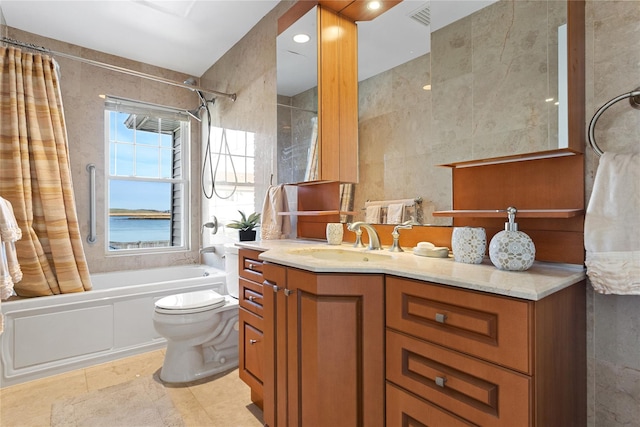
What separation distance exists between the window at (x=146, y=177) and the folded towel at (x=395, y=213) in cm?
276

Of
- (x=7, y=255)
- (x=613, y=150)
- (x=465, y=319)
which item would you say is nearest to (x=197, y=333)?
(x=7, y=255)

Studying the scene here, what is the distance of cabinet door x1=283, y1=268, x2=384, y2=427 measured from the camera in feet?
3.91

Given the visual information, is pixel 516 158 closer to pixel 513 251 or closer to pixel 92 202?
pixel 513 251

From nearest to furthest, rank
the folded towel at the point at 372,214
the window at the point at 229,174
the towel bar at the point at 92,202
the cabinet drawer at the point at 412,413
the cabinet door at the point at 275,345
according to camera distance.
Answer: the cabinet drawer at the point at 412,413 < the cabinet door at the point at 275,345 < the folded towel at the point at 372,214 < the window at the point at 229,174 < the towel bar at the point at 92,202

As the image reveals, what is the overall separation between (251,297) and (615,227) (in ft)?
5.20

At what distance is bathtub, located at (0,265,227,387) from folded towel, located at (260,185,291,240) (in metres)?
0.98

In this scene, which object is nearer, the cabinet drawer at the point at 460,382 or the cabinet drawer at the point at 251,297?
the cabinet drawer at the point at 460,382

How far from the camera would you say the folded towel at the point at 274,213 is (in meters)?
2.37

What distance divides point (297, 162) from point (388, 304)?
1.37 metres

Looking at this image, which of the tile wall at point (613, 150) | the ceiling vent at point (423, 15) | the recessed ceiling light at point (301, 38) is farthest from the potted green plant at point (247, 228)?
the tile wall at point (613, 150)

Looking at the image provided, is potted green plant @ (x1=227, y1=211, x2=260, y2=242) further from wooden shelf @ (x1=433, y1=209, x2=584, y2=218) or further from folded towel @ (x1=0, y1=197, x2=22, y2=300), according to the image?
wooden shelf @ (x1=433, y1=209, x2=584, y2=218)

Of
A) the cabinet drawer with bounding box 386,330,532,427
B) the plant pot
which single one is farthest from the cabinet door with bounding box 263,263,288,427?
the plant pot

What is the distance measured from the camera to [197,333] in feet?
7.15

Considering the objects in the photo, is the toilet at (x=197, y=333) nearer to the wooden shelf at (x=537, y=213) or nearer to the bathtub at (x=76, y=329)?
the bathtub at (x=76, y=329)
